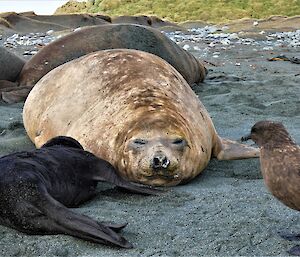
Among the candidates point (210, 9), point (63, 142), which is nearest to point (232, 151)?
point (63, 142)

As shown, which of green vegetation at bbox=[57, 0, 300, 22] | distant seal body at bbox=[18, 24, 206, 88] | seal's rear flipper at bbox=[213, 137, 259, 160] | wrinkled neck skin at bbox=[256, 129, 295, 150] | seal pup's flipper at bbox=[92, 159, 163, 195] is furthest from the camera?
green vegetation at bbox=[57, 0, 300, 22]

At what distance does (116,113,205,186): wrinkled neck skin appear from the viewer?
149 inches

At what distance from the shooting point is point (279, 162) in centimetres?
255

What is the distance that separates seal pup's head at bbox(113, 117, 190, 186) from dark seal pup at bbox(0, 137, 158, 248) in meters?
0.19

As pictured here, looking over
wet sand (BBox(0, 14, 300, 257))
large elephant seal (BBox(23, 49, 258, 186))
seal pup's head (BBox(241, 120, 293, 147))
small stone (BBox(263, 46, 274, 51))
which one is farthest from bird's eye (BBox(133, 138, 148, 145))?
small stone (BBox(263, 46, 274, 51))

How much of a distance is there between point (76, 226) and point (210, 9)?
32.0m

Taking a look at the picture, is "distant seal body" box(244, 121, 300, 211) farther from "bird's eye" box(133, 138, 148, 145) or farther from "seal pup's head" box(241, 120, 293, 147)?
"bird's eye" box(133, 138, 148, 145)

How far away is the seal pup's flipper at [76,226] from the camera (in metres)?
2.74

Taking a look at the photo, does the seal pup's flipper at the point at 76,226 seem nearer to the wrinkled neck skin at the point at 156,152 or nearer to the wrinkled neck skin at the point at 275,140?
the wrinkled neck skin at the point at 275,140

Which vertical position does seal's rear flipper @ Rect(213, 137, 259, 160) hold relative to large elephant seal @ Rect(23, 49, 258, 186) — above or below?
below

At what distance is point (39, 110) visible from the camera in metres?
5.07

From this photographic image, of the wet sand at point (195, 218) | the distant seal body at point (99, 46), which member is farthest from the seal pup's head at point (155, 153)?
the distant seal body at point (99, 46)

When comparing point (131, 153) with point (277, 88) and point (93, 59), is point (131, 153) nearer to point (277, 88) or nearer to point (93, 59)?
point (93, 59)

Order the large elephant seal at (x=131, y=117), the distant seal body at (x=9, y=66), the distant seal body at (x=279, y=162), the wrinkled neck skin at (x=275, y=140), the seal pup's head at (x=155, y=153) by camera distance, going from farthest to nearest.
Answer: the distant seal body at (x=9, y=66) < the large elephant seal at (x=131, y=117) < the seal pup's head at (x=155, y=153) < the wrinkled neck skin at (x=275, y=140) < the distant seal body at (x=279, y=162)
